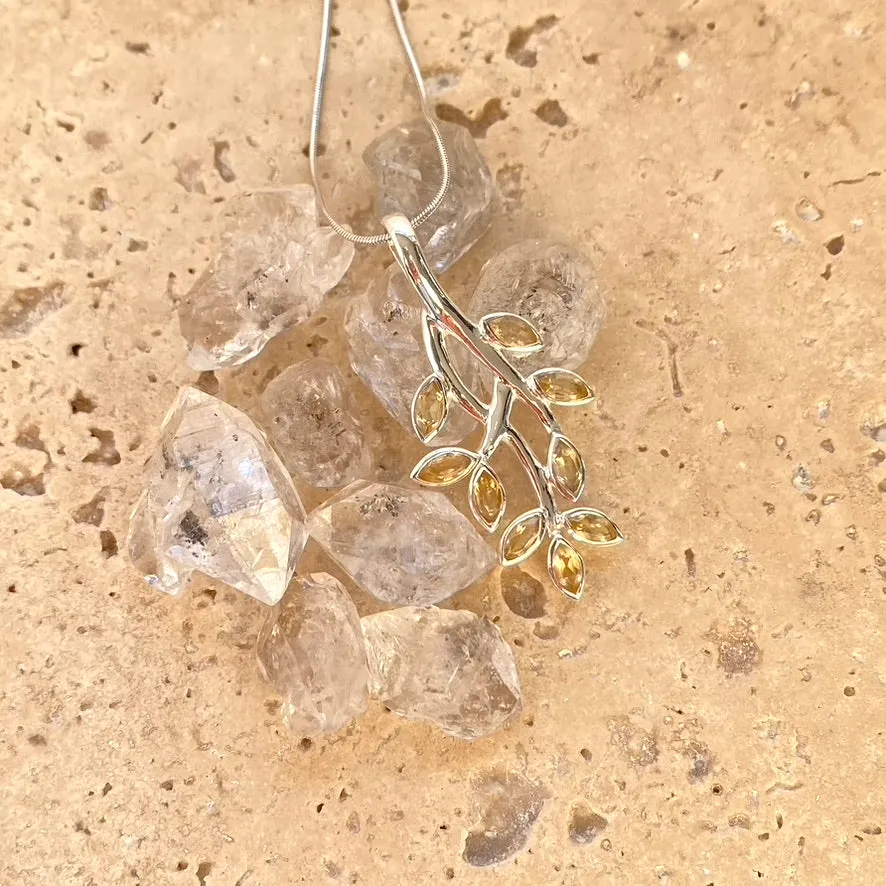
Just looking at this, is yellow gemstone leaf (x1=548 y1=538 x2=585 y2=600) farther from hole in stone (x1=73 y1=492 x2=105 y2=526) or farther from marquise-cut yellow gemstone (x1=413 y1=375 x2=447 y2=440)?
hole in stone (x1=73 y1=492 x2=105 y2=526)

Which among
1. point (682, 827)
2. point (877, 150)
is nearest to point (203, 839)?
point (682, 827)

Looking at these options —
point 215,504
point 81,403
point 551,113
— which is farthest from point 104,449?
point 551,113

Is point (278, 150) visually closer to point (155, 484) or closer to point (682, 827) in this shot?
point (155, 484)

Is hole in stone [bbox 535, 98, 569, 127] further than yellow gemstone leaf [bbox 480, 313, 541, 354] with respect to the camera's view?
Yes

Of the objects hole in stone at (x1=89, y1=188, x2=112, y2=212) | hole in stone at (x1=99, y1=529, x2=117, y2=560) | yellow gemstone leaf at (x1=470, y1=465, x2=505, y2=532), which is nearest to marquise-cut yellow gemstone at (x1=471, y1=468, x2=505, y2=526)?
yellow gemstone leaf at (x1=470, y1=465, x2=505, y2=532)

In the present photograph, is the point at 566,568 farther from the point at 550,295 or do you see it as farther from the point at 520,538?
the point at 550,295
